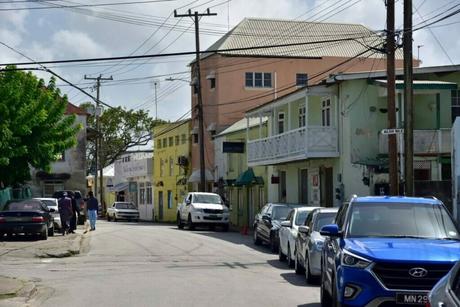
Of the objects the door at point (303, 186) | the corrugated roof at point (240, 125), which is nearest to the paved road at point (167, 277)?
the door at point (303, 186)

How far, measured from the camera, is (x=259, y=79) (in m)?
55.9

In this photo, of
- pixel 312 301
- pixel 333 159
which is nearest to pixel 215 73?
pixel 333 159

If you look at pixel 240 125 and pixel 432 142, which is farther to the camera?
pixel 240 125

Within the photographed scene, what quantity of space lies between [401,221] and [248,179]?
34076 millimetres

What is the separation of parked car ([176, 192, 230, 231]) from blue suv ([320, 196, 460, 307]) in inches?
1068

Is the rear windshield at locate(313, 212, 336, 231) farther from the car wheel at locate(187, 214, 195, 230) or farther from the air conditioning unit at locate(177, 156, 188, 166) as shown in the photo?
the air conditioning unit at locate(177, 156, 188, 166)

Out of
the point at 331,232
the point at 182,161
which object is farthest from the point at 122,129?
the point at 331,232

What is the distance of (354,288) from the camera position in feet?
31.5

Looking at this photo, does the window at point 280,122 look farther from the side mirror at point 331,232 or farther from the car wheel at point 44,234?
the side mirror at point 331,232

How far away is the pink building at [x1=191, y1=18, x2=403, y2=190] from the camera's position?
182 ft

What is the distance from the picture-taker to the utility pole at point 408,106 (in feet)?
69.7

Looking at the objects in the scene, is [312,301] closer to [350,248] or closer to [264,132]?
[350,248]

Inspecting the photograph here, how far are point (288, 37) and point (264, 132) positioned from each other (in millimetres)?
15508

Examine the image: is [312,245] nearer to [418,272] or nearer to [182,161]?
[418,272]
